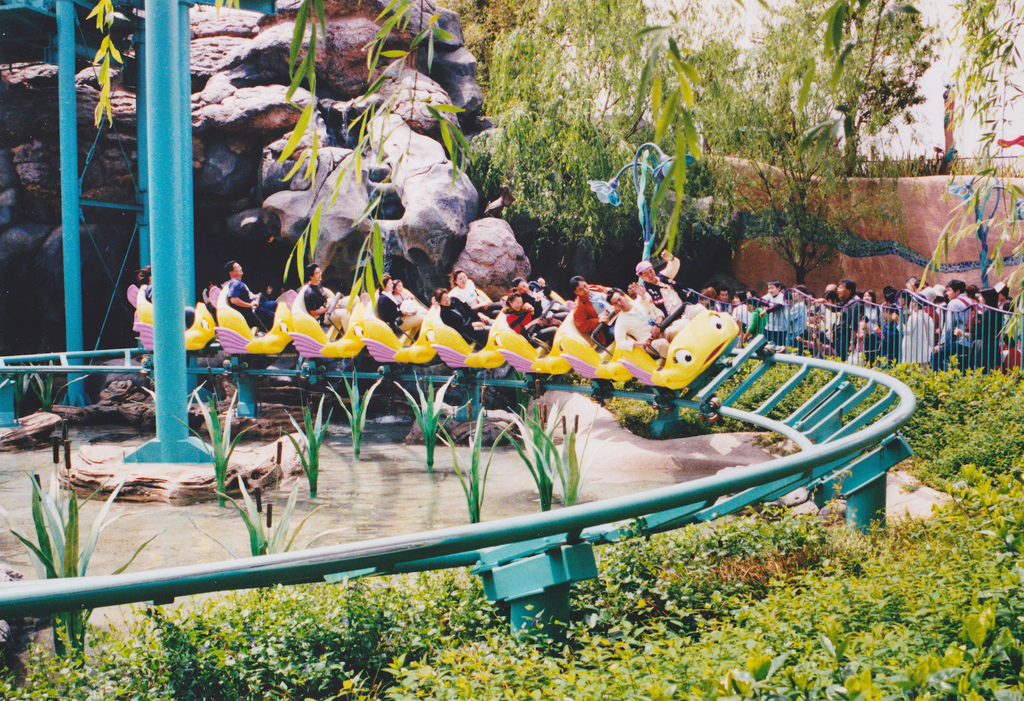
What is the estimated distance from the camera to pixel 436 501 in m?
6.84

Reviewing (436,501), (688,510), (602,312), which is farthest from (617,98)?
(688,510)

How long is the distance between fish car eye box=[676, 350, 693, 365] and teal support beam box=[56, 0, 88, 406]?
8.49 metres

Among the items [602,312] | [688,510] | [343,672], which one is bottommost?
[343,672]

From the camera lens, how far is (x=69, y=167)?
12.2 metres

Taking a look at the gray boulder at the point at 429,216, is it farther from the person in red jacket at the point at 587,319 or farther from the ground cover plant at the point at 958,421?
the ground cover plant at the point at 958,421

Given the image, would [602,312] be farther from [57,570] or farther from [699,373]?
[57,570]

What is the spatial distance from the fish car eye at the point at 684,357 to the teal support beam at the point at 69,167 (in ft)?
27.8

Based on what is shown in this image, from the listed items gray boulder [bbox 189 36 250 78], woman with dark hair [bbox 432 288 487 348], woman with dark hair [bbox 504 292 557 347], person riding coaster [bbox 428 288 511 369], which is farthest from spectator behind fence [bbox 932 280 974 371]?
gray boulder [bbox 189 36 250 78]

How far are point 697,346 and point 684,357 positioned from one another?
6.0 inches

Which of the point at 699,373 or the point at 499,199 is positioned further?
the point at 499,199

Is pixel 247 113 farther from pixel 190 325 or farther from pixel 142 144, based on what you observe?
pixel 190 325

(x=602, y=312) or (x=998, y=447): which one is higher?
(x=602, y=312)

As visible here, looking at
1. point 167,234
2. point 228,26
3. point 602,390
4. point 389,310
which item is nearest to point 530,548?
point 167,234

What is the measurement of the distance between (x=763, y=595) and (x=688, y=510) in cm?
39
